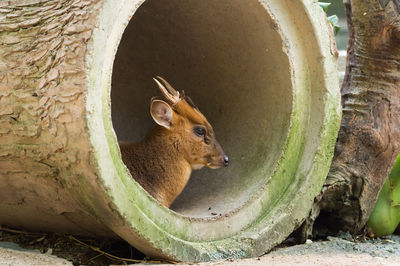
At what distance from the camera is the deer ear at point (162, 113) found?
389cm

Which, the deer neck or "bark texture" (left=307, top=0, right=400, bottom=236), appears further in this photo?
"bark texture" (left=307, top=0, right=400, bottom=236)

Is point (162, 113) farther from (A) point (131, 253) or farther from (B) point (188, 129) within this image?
(A) point (131, 253)

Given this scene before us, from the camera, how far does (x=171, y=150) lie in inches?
159

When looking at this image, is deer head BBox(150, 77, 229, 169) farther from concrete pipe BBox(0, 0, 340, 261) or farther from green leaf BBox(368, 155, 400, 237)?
green leaf BBox(368, 155, 400, 237)

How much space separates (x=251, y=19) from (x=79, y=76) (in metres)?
1.59

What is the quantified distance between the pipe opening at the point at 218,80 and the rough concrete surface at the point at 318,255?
1.51ft

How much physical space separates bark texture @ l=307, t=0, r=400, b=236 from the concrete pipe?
294 millimetres

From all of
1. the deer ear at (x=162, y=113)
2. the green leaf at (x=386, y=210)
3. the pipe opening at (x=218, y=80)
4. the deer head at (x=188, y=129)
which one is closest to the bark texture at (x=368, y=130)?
the green leaf at (x=386, y=210)

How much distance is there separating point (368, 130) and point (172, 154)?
55.2 inches

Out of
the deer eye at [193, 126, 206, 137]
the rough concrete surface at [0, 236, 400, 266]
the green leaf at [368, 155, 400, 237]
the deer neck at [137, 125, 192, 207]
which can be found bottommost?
the rough concrete surface at [0, 236, 400, 266]

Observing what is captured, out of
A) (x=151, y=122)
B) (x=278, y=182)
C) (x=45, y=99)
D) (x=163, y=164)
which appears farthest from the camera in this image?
(x=151, y=122)

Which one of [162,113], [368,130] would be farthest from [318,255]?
[162,113]

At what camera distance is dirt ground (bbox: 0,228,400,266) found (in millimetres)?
3334

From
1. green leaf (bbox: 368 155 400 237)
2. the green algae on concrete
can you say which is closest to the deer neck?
the green algae on concrete
